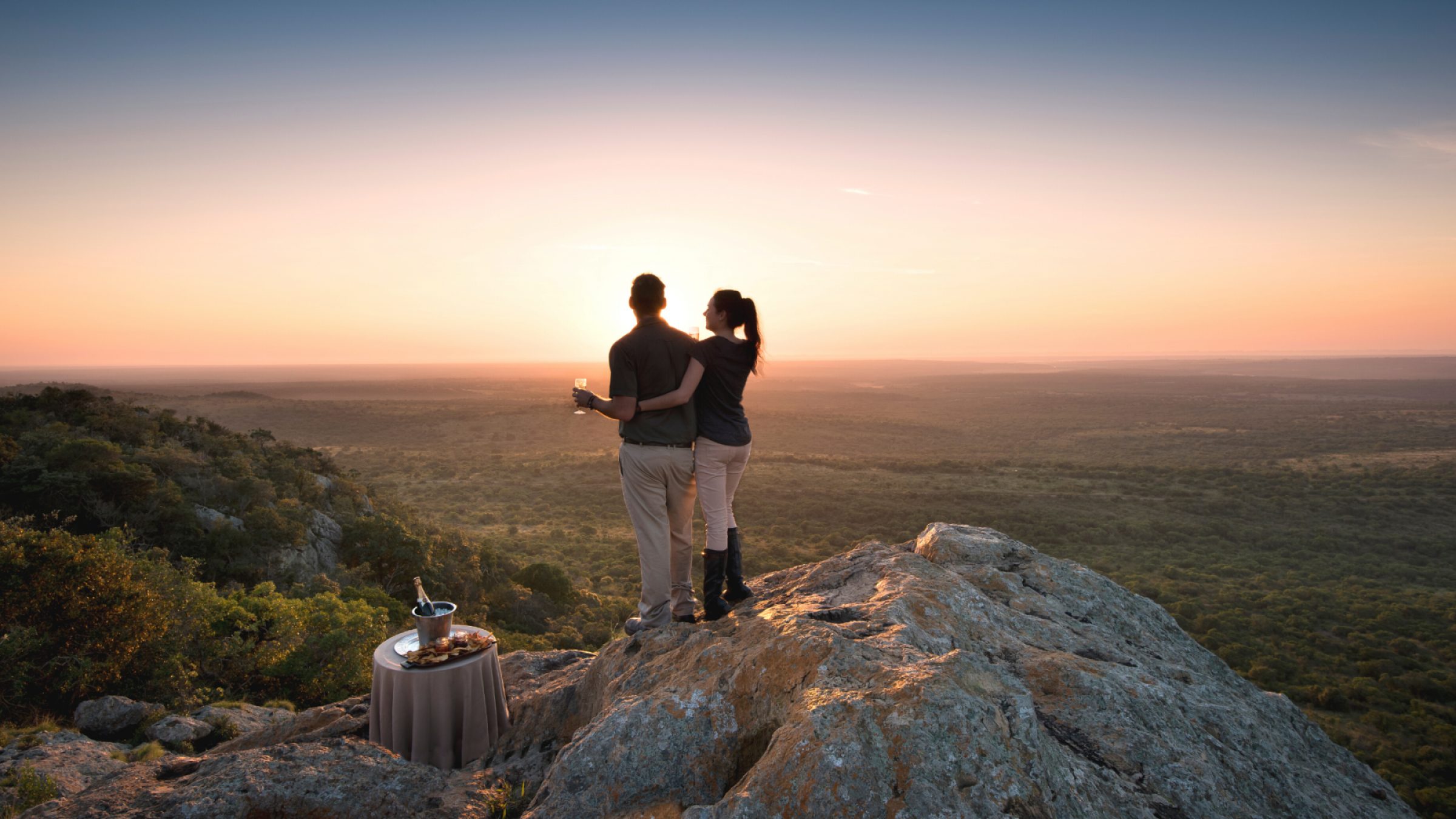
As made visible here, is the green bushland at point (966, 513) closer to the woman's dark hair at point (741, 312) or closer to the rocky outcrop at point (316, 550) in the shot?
the rocky outcrop at point (316, 550)

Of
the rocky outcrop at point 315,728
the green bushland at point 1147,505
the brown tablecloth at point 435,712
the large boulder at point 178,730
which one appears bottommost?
the green bushland at point 1147,505

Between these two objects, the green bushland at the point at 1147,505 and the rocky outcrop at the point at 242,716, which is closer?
the rocky outcrop at the point at 242,716

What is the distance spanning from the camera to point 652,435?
4578 mm

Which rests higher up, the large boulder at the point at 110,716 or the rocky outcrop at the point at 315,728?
the rocky outcrop at the point at 315,728

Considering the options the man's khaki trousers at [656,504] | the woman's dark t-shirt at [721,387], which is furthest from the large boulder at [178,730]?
the woman's dark t-shirt at [721,387]

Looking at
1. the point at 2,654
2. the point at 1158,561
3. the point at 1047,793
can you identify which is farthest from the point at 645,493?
the point at 1158,561

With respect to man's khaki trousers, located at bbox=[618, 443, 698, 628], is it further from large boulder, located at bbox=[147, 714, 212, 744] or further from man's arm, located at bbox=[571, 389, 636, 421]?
large boulder, located at bbox=[147, 714, 212, 744]

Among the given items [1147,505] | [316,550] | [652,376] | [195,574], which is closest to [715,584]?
[652,376]

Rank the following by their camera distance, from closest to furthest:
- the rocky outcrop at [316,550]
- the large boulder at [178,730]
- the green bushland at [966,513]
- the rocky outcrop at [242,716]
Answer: the large boulder at [178,730]
the rocky outcrop at [242,716]
the rocky outcrop at [316,550]
the green bushland at [966,513]

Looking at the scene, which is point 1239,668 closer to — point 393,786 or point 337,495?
point 393,786

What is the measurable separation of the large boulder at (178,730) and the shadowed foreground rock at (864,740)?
7.62 feet

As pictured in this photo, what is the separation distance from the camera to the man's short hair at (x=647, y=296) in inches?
187

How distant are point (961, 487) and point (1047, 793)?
3945cm

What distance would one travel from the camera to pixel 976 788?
2.40 m
